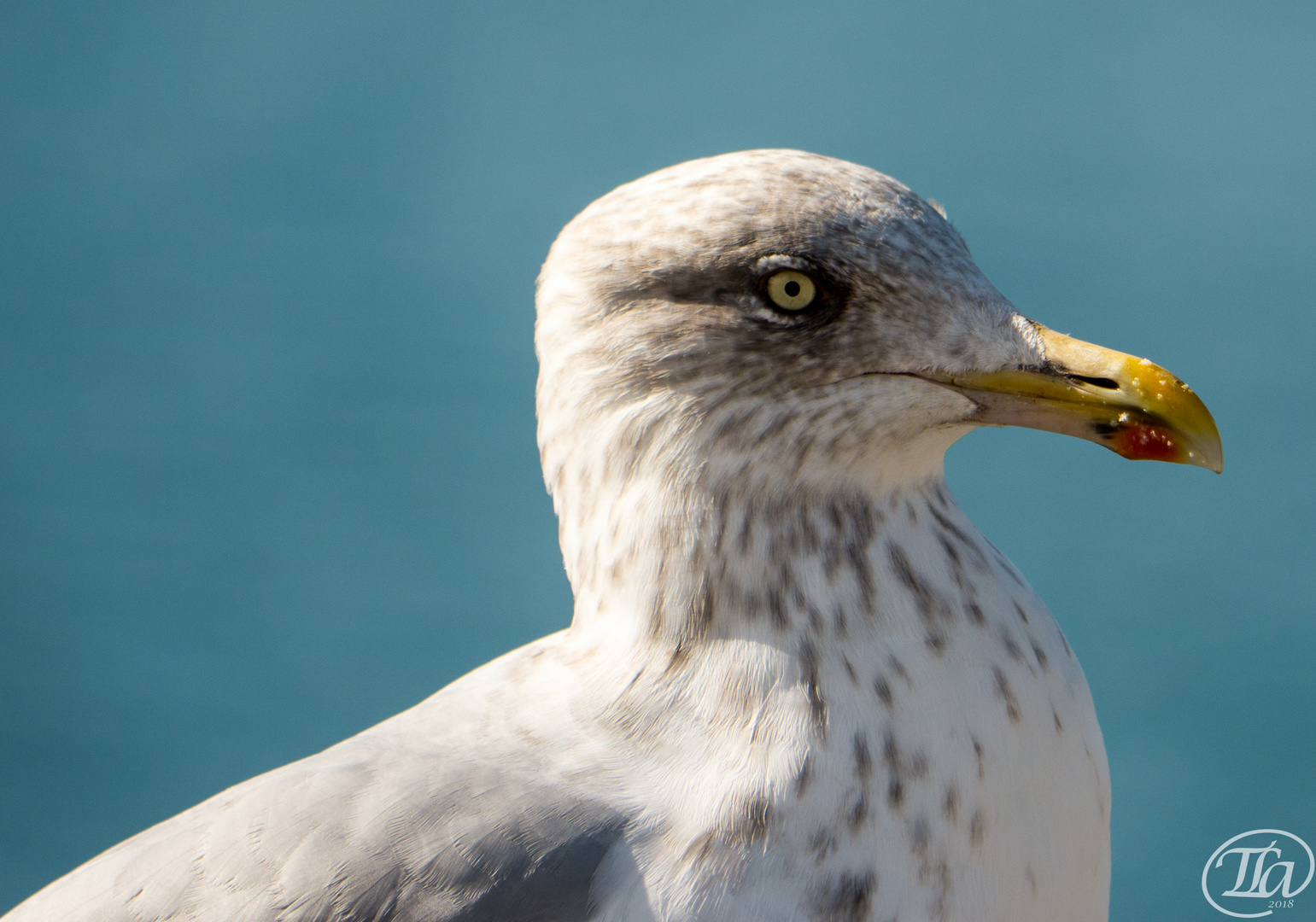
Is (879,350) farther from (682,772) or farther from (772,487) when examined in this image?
(682,772)

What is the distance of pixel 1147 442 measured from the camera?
901 mm

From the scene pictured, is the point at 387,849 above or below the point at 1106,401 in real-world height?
below

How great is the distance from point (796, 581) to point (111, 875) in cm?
58

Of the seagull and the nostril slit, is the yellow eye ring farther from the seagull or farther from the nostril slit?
the nostril slit

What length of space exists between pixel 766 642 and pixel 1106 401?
296 millimetres

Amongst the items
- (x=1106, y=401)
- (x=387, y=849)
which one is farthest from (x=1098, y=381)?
(x=387, y=849)

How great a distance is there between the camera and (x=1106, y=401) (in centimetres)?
90

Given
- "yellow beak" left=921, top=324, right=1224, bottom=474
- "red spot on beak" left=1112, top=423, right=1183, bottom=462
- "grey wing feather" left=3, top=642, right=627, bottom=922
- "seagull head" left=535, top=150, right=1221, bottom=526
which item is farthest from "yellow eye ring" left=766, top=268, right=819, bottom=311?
"grey wing feather" left=3, top=642, right=627, bottom=922

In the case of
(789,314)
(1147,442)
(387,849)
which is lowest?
(387,849)

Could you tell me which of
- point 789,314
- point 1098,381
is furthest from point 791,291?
point 1098,381

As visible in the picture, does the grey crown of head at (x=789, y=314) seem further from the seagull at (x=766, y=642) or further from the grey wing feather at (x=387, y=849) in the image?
the grey wing feather at (x=387, y=849)

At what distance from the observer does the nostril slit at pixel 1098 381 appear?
2.95ft

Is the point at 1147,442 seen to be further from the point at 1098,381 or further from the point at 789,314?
the point at 789,314

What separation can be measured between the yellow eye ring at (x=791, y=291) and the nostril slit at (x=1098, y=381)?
19cm
